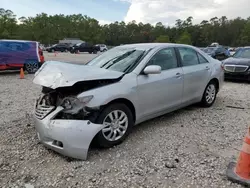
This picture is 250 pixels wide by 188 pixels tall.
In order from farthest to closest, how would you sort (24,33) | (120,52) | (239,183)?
(24,33), (120,52), (239,183)

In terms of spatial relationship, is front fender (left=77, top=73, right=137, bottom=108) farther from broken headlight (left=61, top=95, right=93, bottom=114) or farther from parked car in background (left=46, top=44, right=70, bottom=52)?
parked car in background (left=46, top=44, right=70, bottom=52)

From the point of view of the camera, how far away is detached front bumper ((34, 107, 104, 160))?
10.0 ft

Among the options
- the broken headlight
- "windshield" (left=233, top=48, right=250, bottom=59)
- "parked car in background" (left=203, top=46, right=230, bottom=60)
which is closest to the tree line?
"parked car in background" (left=203, top=46, right=230, bottom=60)

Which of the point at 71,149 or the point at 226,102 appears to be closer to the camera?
the point at 71,149

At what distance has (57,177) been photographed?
2.88 metres

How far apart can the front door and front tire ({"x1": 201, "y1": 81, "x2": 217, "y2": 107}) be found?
1.11 m

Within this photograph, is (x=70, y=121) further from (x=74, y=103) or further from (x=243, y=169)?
(x=243, y=169)

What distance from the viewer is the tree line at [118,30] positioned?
72.0 metres

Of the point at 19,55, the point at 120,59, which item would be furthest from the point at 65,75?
the point at 19,55

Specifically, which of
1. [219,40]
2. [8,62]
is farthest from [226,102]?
[219,40]

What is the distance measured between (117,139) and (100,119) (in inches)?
19.9

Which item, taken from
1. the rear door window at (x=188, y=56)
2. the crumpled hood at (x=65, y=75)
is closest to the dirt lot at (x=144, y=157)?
the crumpled hood at (x=65, y=75)

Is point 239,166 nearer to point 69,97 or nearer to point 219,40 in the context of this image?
point 69,97

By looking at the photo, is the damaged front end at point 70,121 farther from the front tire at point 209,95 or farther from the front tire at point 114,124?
the front tire at point 209,95
